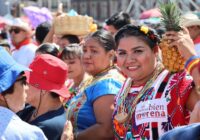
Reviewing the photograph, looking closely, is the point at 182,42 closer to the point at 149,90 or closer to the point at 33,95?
the point at 149,90

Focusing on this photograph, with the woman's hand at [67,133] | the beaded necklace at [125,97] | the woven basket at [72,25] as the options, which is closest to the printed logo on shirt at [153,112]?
the beaded necklace at [125,97]

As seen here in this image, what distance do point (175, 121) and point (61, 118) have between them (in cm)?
78

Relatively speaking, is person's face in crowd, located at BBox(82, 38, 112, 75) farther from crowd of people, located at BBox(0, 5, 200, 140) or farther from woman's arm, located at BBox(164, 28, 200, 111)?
woman's arm, located at BBox(164, 28, 200, 111)

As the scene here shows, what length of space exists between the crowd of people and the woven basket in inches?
86.9

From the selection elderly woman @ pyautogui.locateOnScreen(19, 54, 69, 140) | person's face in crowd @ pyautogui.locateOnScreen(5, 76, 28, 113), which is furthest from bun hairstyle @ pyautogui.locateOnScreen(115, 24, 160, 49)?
person's face in crowd @ pyautogui.locateOnScreen(5, 76, 28, 113)

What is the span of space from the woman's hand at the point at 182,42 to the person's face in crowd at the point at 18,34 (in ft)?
15.2

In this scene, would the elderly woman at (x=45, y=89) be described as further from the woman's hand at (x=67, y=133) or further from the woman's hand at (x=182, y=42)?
the woman's hand at (x=182, y=42)

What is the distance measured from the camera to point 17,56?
7.71 metres

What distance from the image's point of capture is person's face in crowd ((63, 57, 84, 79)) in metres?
5.30

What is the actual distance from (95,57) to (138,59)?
0.76 meters

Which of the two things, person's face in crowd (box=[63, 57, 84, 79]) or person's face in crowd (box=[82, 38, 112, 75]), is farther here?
person's face in crowd (box=[63, 57, 84, 79])

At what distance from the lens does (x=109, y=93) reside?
408 cm

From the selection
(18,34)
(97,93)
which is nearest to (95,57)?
(97,93)

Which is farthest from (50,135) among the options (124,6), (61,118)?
(124,6)
